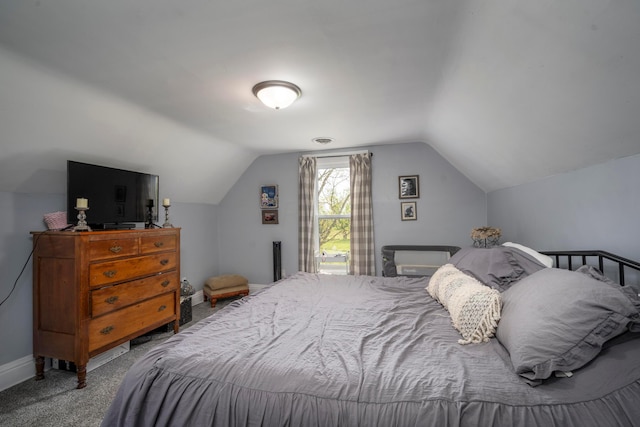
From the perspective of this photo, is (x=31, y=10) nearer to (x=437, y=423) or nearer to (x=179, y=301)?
(x=437, y=423)

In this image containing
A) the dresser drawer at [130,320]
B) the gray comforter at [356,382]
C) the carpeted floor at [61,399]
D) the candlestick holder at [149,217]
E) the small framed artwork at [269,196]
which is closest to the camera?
the gray comforter at [356,382]

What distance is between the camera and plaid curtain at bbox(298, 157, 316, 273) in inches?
181

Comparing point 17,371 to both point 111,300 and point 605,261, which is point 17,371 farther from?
point 605,261

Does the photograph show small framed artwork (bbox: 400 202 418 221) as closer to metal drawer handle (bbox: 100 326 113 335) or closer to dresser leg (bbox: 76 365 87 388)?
metal drawer handle (bbox: 100 326 113 335)

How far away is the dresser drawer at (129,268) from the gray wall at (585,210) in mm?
3655

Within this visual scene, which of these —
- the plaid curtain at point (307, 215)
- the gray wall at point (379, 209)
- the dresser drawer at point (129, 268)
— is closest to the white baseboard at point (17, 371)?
the dresser drawer at point (129, 268)

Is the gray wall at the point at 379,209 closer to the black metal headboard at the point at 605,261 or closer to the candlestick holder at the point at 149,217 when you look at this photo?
the candlestick holder at the point at 149,217

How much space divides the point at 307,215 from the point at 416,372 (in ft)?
11.5

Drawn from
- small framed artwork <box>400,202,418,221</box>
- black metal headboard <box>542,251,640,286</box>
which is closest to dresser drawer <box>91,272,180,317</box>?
small framed artwork <box>400,202,418,221</box>

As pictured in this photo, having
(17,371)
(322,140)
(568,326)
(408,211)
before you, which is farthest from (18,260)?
(408,211)

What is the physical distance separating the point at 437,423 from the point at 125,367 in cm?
273

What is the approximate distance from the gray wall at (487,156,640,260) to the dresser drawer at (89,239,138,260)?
3.66m

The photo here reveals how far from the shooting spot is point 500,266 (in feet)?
6.15

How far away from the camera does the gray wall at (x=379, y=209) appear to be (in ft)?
13.6
